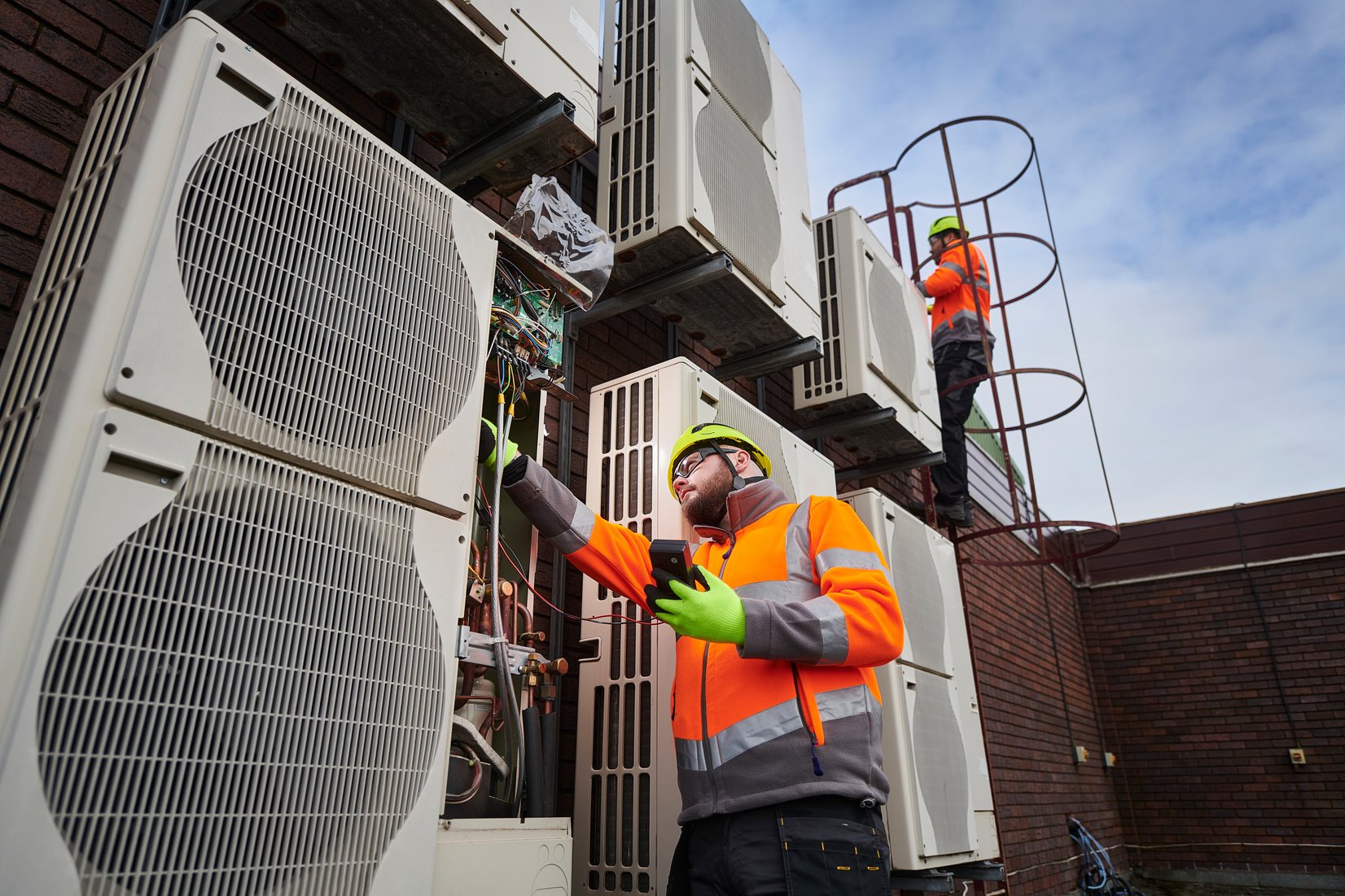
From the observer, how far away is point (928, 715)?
11.2ft

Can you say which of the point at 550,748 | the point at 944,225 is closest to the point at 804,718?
the point at 550,748

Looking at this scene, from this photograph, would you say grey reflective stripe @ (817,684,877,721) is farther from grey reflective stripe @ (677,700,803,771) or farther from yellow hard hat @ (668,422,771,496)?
yellow hard hat @ (668,422,771,496)

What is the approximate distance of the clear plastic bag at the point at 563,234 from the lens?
216 cm

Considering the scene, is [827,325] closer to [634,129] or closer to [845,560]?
[634,129]

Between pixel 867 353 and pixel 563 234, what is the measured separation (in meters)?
2.20

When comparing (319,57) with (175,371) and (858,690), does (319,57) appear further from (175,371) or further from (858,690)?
(858,690)

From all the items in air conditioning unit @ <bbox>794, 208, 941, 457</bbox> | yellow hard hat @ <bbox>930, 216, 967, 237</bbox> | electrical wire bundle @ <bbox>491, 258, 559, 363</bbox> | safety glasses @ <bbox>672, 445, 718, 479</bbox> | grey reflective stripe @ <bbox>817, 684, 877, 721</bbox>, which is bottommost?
grey reflective stripe @ <bbox>817, 684, 877, 721</bbox>

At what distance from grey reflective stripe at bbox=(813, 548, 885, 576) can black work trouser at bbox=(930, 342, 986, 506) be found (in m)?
3.66

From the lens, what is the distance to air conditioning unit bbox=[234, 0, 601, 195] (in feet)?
6.29

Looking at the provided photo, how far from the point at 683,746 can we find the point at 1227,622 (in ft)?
28.5

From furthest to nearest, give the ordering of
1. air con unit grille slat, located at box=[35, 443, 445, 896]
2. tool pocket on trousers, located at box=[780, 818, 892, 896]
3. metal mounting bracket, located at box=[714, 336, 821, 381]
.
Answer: metal mounting bracket, located at box=[714, 336, 821, 381] → tool pocket on trousers, located at box=[780, 818, 892, 896] → air con unit grille slat, located at box=[35, 443, 445, 896]

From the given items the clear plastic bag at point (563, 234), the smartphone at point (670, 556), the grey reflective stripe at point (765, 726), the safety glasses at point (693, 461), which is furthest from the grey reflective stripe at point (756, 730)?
the clear plastic bag at point (563, 234)

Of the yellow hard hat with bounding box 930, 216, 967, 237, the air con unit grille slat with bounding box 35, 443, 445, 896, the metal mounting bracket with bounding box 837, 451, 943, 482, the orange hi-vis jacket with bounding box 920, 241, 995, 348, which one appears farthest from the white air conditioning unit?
Answer: the yellow hard hat with bounding box 930, 216, 967, 237

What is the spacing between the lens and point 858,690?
1.89 metres
